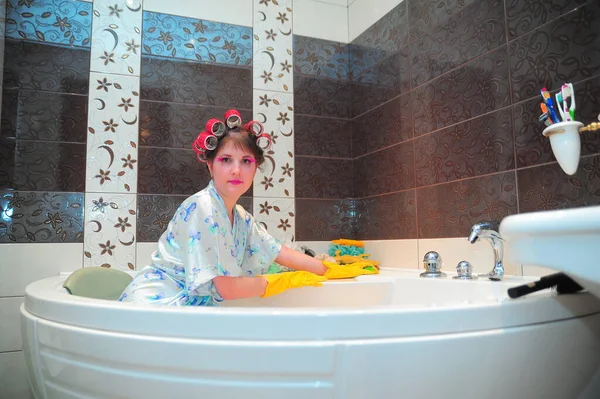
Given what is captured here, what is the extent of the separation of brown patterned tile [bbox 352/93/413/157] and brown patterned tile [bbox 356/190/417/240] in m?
0.26

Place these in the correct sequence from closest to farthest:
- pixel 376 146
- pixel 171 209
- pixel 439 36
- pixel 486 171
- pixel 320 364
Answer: pixel 320 364 < pixel 486 171 < pixel 439 36 < pixel 171 209 < pixel 376 146

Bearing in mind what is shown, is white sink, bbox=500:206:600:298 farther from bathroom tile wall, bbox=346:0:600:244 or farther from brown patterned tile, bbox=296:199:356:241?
brown patterned tile, bbox=296:199:356:241

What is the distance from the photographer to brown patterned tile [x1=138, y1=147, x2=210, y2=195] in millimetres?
2035

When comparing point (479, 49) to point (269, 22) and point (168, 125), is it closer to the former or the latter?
point (269, 22)

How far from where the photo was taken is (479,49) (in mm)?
1614

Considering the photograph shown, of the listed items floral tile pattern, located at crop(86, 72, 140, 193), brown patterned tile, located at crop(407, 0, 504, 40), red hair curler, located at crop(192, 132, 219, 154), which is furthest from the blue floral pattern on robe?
brown patterned tile, located at crop(407, 0, 504, 40)

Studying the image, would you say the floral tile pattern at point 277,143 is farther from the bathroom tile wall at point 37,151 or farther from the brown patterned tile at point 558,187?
the brown patterned tile at point 558,187

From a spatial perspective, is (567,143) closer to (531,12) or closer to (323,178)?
(531,12)

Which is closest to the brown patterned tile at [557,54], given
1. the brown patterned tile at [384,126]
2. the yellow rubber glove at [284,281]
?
the brown patterned tile at [384,126]

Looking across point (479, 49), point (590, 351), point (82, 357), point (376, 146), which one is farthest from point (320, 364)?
point (376, 146)

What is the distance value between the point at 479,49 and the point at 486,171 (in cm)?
45

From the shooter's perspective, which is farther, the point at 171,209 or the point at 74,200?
the point at 171,209

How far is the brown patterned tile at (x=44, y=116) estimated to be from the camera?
1.87 metres

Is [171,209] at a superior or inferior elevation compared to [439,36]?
inferior
